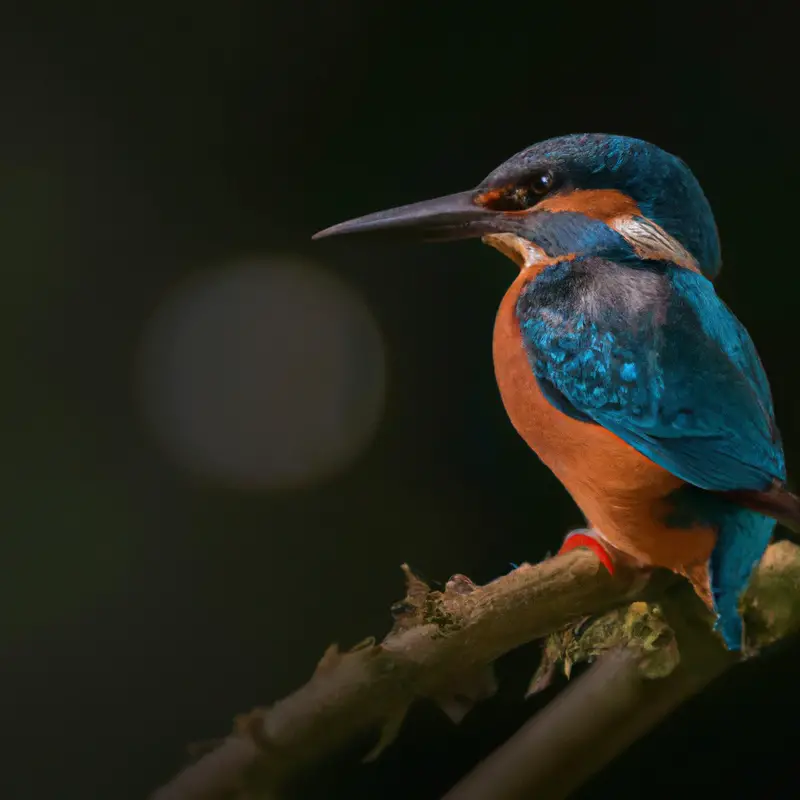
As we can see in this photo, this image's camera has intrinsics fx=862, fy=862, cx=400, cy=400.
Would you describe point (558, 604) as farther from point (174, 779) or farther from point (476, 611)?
point (174, 779)

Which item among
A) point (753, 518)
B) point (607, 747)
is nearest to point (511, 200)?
point (753, 518)

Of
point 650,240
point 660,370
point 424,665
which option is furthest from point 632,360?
point 424,665

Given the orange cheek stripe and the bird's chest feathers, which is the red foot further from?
the orange cheek stripe

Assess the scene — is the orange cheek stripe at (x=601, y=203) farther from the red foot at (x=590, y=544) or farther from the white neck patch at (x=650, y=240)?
the red foot at (x=590, y=544)

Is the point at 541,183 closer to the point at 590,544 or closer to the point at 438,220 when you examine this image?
the point at 438,220

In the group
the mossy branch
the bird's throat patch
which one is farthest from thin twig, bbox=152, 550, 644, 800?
the bird's throat patch
